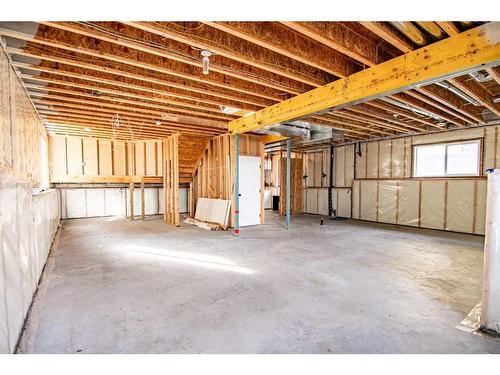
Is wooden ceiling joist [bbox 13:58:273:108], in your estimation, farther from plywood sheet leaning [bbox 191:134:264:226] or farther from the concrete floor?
the concrete floor

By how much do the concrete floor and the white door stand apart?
2.16m

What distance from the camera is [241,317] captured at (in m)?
2.25

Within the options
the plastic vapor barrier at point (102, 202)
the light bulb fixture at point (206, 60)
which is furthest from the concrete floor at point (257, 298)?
the plastic vapor barrier at point (102, 202)

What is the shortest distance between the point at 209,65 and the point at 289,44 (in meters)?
1.00

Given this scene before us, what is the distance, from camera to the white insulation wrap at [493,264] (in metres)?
2.06

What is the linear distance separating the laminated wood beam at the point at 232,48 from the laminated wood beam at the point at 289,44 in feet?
0.99

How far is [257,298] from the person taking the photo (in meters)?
2.64

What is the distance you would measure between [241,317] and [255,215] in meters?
5.14

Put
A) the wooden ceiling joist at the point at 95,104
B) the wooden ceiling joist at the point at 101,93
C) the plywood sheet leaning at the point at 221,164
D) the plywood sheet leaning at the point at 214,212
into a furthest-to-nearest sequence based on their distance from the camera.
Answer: the plywood sheet leaning at the point at 221,164
the plywood sheet leaning at the point at 214,212
the wooden ceiling joist at the point at 95,104
the wooden ceiling joist at the point at 101,93

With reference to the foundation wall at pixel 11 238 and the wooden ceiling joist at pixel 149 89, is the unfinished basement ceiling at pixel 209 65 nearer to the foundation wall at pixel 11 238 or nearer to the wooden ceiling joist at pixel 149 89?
the wooden ceiling joist at pixel 149 89

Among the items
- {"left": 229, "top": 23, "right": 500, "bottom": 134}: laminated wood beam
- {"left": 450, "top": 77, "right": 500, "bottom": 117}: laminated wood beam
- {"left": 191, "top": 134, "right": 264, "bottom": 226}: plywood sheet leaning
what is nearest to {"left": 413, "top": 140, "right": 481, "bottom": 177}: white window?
{"left": 450, "top": 77, "right": 500, "bottom": 117}: laminated wood beam

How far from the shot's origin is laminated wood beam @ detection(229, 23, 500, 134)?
230 cm

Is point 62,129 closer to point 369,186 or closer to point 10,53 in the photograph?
point 10,53

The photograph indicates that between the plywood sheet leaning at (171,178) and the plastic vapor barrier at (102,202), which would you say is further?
the plastic vapor barrier at (102,202)
